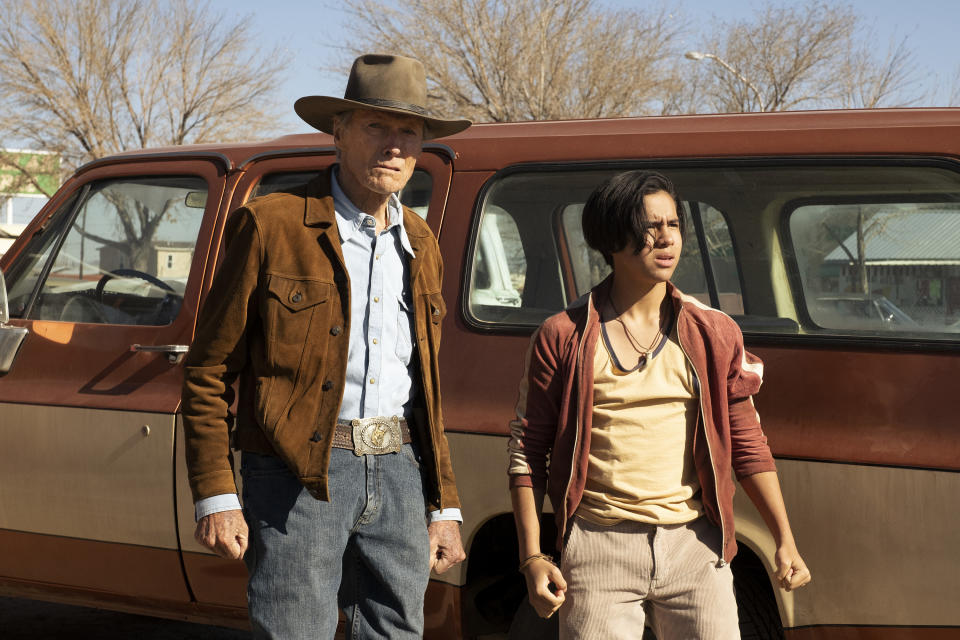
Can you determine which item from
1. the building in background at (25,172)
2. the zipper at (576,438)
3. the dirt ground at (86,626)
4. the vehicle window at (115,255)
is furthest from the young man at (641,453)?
the building in background at (25,172)

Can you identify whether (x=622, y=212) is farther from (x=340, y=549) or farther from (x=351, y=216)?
(x=340, y=549)

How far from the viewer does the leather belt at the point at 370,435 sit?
239 cm

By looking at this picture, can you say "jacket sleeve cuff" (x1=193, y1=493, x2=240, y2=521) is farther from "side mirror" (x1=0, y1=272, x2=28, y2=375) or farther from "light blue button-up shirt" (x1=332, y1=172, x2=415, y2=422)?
"side mirror" (x1=0, y1=272, x2=28, y2=375)

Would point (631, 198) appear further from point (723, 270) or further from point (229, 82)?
point (229, 82)

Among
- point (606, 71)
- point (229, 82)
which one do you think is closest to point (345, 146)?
point (606, 71)

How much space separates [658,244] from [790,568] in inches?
29.7

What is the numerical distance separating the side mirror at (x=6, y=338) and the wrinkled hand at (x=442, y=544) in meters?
1.46

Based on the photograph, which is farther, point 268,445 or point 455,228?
point 455,228

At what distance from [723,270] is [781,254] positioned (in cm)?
17

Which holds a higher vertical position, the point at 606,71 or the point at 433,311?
the point at 606,71

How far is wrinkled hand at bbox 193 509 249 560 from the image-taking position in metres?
2.30

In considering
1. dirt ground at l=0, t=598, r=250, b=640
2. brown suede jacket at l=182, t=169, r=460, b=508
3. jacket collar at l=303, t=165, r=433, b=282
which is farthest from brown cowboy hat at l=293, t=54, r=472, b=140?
dirt ground at l=0, t=598, r=250, b=640

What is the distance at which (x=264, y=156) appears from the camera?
12.6ft

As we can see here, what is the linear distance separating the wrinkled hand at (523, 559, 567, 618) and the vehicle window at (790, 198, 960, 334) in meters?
1.07
